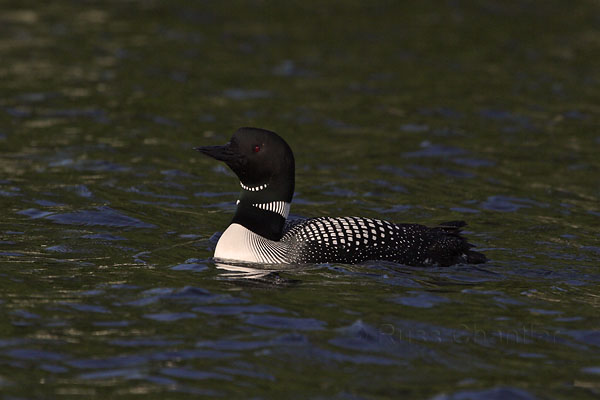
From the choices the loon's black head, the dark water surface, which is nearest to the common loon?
the loon's black head

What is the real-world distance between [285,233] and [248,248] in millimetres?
403

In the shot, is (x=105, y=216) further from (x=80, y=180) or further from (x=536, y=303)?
(x=536, y=303)

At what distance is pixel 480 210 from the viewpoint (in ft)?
30.3

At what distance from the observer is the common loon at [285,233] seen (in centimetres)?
696

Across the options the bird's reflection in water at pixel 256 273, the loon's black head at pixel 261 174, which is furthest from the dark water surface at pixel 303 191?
the loon's black head at pixel 261 174

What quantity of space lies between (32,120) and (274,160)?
233 inches

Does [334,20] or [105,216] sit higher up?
[334,20]

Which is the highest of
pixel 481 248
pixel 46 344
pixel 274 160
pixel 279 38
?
pixel 279 38

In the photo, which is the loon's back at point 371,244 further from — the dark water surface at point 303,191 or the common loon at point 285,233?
the dark water surface at point 303,191

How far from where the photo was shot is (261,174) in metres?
7.09

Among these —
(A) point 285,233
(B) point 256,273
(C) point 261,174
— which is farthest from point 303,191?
(B) point 256,273

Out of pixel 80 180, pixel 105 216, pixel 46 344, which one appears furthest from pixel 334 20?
pixel 46 344

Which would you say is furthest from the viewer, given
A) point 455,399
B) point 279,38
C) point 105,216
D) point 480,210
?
point 279,38

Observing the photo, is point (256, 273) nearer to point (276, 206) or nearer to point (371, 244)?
point (276, 206)
